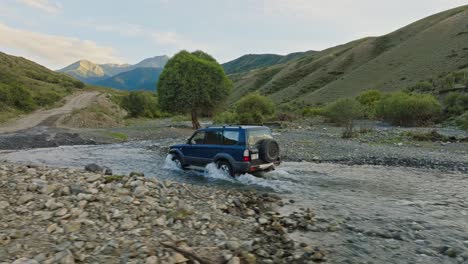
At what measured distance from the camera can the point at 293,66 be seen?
524ft

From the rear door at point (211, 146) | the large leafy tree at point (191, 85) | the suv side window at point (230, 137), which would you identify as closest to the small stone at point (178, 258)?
the suv side window at point (230, 137)

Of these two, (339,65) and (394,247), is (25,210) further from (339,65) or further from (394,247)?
Result: (339,65)

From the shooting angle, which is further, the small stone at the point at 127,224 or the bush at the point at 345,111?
the bush at the point at 345,111

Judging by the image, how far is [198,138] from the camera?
16781 mm

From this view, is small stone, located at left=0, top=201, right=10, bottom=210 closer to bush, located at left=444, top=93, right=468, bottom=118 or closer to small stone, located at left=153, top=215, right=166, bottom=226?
small stone, located at left=153, top=215, right=166, bottom=226

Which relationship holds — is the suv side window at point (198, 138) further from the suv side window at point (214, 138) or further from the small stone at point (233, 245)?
the small stone at point (233, 245)

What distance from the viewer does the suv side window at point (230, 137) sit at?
14.6 meters

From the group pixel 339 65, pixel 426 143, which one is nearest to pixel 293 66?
pixel 339 65

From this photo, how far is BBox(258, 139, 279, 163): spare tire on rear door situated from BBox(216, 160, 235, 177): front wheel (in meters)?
1.43

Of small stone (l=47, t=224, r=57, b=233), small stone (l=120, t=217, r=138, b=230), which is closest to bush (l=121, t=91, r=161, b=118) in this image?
small stone (l=120, t=217, r=138, b=230)

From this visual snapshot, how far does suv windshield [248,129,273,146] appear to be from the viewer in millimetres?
14469

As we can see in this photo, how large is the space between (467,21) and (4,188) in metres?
128

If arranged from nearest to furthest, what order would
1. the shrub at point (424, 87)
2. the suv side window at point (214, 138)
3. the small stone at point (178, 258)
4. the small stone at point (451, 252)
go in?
the small stone at point (178, 258) < the small stone at point (451, 252) < the suv side window at point (214, 138) < the shrub at point (424, 87)

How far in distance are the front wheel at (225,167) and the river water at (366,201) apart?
0.24 meters
